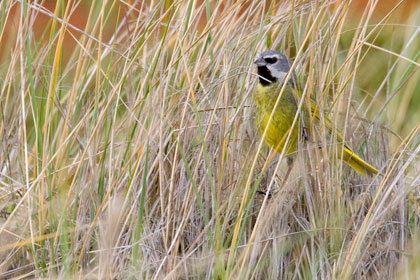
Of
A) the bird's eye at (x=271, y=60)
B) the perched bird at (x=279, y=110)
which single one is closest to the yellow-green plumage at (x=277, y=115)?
the perched bird at (x=279, y=110)

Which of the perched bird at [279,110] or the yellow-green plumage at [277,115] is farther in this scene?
the yellow-green plumage at [277,115]

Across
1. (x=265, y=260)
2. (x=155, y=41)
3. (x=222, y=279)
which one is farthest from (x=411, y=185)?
(x=155, y=41)

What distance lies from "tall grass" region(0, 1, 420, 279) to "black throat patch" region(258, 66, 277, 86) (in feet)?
0.29

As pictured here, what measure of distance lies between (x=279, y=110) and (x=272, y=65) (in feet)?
0.75

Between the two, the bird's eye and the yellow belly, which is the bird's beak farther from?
the yellow belly

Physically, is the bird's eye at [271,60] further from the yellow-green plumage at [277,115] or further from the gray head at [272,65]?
the yellow-green plumage at [277,115]

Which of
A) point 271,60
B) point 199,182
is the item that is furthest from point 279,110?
point 199,182

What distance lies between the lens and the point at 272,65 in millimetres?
2922

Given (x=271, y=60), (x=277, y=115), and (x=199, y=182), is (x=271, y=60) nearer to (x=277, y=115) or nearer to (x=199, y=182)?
(x=277, y=115)

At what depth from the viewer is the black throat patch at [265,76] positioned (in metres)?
2.97

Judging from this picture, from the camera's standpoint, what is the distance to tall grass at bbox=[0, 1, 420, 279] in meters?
2.39

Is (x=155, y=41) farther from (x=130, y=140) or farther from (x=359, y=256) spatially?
(x=359, y=256)

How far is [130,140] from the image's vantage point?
→ 2.54 meters

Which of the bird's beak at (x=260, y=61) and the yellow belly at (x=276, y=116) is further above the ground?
the bird's beak at (x=260, y=61)
